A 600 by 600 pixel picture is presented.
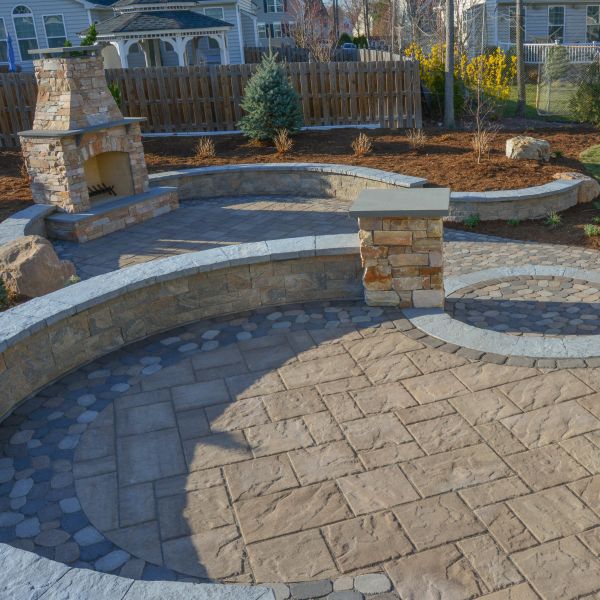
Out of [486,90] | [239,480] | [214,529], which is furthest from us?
[486,90]

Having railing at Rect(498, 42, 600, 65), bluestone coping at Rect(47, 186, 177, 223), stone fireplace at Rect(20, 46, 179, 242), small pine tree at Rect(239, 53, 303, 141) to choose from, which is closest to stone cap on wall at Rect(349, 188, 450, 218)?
bluestone coping at Rect(47, 186, 177, 223)

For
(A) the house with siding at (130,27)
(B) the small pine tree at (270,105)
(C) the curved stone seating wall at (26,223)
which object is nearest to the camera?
(C) the curved stone seating wall at (26,223)

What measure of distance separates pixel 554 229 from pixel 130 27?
18046mm

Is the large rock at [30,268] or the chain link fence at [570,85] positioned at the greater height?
the chain link fence at [570,85]

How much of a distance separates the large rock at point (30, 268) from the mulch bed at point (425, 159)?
3172 mm

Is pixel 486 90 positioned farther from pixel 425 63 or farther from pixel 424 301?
pixel 424 301

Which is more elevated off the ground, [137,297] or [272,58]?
[272,58]

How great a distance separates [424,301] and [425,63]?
12067 millimetres

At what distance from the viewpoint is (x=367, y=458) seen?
4031 mm

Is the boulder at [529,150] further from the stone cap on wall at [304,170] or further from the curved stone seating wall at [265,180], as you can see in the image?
the curved stone seating wall at [265,180]

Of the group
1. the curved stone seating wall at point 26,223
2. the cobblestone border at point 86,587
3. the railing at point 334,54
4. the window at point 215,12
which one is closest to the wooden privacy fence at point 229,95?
the curved stone seating wall at point 26,223

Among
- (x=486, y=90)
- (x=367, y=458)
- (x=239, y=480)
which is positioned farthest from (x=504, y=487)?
(x=486, y=90)

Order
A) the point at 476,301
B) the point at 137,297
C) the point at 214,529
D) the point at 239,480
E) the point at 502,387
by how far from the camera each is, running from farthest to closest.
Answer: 1. the point at 476,301
2. the point at 137,297
3. the point at 502,387
4. the point at 239,480
5. the point at 214,529

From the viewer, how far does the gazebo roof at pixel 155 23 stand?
22.2 meters
